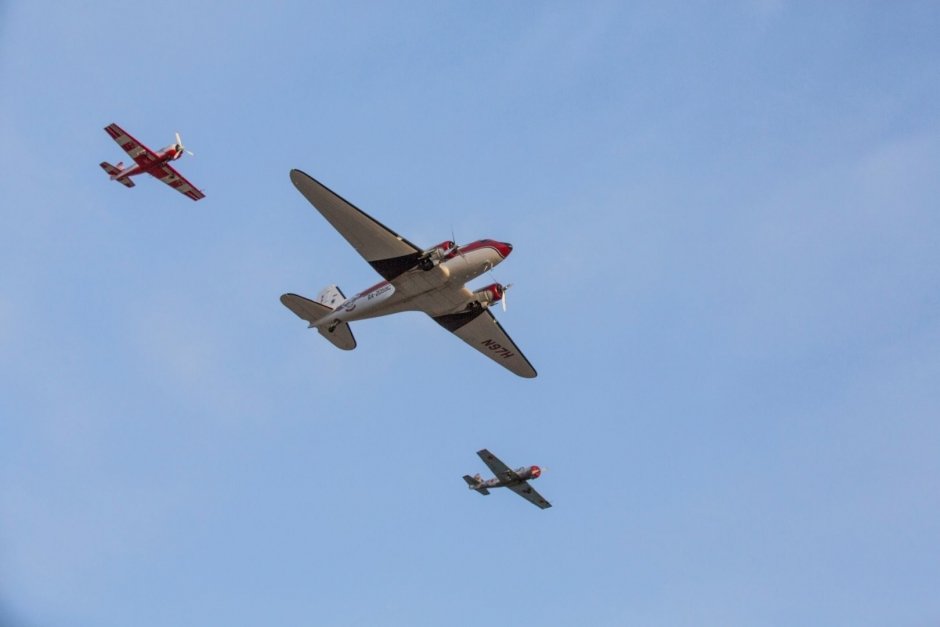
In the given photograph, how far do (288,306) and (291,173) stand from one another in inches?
473

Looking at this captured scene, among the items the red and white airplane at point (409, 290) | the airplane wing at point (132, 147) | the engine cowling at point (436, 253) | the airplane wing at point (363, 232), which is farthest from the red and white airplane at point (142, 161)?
the engine cowling at point (436, 253)

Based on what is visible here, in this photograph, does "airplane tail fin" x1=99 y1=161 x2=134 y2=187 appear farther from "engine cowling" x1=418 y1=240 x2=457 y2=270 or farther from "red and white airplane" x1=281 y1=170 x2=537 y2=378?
"engine cowling" x1=418 y1=240 x2=457 y2=270

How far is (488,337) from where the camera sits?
59906 mm

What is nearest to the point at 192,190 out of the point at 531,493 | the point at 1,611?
the point at 531,493

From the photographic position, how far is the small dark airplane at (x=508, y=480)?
79.1 metres

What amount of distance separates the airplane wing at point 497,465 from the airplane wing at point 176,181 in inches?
1274

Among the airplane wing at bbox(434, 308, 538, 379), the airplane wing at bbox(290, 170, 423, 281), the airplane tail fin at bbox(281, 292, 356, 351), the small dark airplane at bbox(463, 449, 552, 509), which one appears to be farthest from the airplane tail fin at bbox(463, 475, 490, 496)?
the airplane wing at bbox(290, 170, 423, 281)

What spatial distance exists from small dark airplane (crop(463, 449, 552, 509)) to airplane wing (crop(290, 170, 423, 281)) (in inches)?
1218

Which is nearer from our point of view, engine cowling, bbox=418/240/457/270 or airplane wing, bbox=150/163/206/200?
engine cowling, bbox=418/240/457/270

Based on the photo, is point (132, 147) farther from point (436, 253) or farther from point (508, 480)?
point (508, 480)

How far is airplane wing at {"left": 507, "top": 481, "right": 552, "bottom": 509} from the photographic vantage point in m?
80.8

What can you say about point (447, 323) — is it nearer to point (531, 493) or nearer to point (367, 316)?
point (367, 316)

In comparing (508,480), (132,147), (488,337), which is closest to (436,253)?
(488,337)

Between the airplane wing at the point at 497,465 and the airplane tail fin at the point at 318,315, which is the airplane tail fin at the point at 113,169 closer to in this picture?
the airplane tail fin at the point at 318,315
